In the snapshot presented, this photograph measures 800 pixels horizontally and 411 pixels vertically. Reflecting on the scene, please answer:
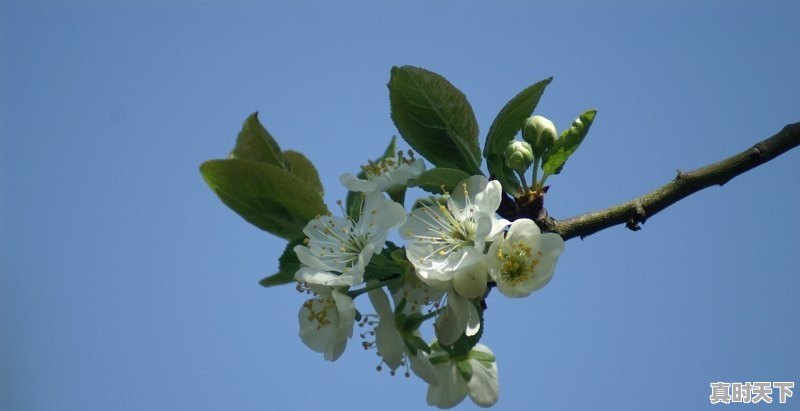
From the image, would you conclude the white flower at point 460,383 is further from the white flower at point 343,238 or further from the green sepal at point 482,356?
the white flower at point 343,238

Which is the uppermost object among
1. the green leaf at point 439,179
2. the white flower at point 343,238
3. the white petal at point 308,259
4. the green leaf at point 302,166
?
the green leaf at point 302,166

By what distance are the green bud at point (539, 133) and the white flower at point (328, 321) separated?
621mm

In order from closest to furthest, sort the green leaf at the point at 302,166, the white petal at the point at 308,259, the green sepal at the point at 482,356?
the white petal at the point at 308,259
the green sepal at the point at 482,356
the green leaf at the point at 302,166

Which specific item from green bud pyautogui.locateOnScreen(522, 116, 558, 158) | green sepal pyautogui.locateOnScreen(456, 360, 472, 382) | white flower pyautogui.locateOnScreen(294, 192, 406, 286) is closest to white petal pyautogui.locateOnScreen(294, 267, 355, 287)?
white flower pyautogui.locateOnScreen(294, 192, 406, 286)

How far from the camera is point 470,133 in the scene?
1758mm

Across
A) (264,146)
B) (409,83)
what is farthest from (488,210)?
(264,146)

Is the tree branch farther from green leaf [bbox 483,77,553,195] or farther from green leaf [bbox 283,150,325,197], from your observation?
green leaf [bbox 283,150,325,197]

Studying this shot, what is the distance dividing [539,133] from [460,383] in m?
0.68

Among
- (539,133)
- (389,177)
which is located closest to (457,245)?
(389,177)

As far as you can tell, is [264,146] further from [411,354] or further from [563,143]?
[563,143]

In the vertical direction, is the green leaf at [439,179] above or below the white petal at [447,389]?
above

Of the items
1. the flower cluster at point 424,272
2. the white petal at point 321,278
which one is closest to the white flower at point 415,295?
the flower cluster at point 424,272

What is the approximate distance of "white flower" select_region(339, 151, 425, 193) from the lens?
1757 mm

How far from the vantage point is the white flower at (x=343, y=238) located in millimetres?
1601
